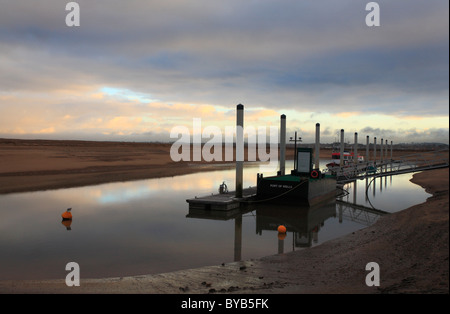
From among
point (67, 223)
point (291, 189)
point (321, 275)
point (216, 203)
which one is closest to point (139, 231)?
point (67, 223)

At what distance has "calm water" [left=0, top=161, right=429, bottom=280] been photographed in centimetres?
Result: 1117

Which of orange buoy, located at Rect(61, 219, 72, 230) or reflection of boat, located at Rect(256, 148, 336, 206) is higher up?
reflection of boat, located at Rect(256, 148, 336, 206)

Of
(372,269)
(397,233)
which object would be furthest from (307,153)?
(372,269)

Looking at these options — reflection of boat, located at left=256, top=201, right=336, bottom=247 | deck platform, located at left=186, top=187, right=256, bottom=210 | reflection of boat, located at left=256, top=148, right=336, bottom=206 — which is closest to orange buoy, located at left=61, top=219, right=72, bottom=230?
deck platform, located at left=186, top=187, right=256, bottom=210

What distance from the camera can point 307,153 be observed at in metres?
25.9

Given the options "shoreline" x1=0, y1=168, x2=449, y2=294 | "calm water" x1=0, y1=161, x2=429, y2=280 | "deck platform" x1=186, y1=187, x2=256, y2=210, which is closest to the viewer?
"shoreline" x1=0, y1=168, x2=449, y2=294

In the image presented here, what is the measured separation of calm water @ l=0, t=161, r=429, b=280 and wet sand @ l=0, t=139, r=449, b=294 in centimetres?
127

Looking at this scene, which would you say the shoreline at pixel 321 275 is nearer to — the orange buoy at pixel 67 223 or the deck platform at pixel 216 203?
the orange buoy at pixel 67 223

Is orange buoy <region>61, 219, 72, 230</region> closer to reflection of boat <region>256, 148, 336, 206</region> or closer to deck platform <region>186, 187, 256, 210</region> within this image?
deck platform <region>186, 187, 256, 210</region>

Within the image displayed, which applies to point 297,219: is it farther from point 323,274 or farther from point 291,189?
point 323,274

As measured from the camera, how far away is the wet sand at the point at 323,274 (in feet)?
24.5

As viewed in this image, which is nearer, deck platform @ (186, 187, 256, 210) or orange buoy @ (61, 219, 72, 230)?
orange buoy @ (61, 219, 72, 230)

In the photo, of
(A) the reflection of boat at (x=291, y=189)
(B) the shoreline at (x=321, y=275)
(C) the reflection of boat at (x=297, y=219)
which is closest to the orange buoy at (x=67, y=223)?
(B) the shoreline at (x=321, y=275)

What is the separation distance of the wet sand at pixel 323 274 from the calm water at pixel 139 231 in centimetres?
127
